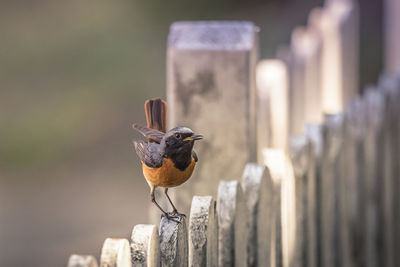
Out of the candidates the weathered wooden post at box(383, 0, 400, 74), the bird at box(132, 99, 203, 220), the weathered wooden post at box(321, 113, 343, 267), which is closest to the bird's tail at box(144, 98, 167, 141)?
the bird at box(132, 99, 203, 220)

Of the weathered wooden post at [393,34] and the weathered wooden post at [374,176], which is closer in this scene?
the weathered wooden post at [374,176]

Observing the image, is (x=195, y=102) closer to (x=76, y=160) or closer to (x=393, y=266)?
(x=393, y=266)

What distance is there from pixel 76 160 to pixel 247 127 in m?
6.62

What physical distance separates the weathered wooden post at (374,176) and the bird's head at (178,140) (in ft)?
6.79

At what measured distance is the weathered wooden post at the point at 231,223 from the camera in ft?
6.51

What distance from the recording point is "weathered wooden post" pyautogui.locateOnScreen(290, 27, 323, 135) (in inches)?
176

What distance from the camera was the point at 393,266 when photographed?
13.0 feet

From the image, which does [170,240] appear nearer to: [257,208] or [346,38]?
[257,208]

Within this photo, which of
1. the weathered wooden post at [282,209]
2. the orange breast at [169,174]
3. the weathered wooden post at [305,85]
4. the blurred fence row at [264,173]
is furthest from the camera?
the weathered wooden post at [305,85]

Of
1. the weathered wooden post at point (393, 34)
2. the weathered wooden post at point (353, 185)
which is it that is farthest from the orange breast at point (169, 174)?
the weathered wooden post at point (393, 34)

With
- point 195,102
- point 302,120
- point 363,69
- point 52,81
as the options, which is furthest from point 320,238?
point 52,81

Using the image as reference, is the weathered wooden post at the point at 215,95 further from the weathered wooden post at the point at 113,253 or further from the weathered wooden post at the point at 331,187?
the weathered wooden post at the point at 113,253

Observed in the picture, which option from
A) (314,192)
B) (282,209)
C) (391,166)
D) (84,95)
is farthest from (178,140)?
(84,95)

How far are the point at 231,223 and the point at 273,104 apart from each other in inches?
88.9
